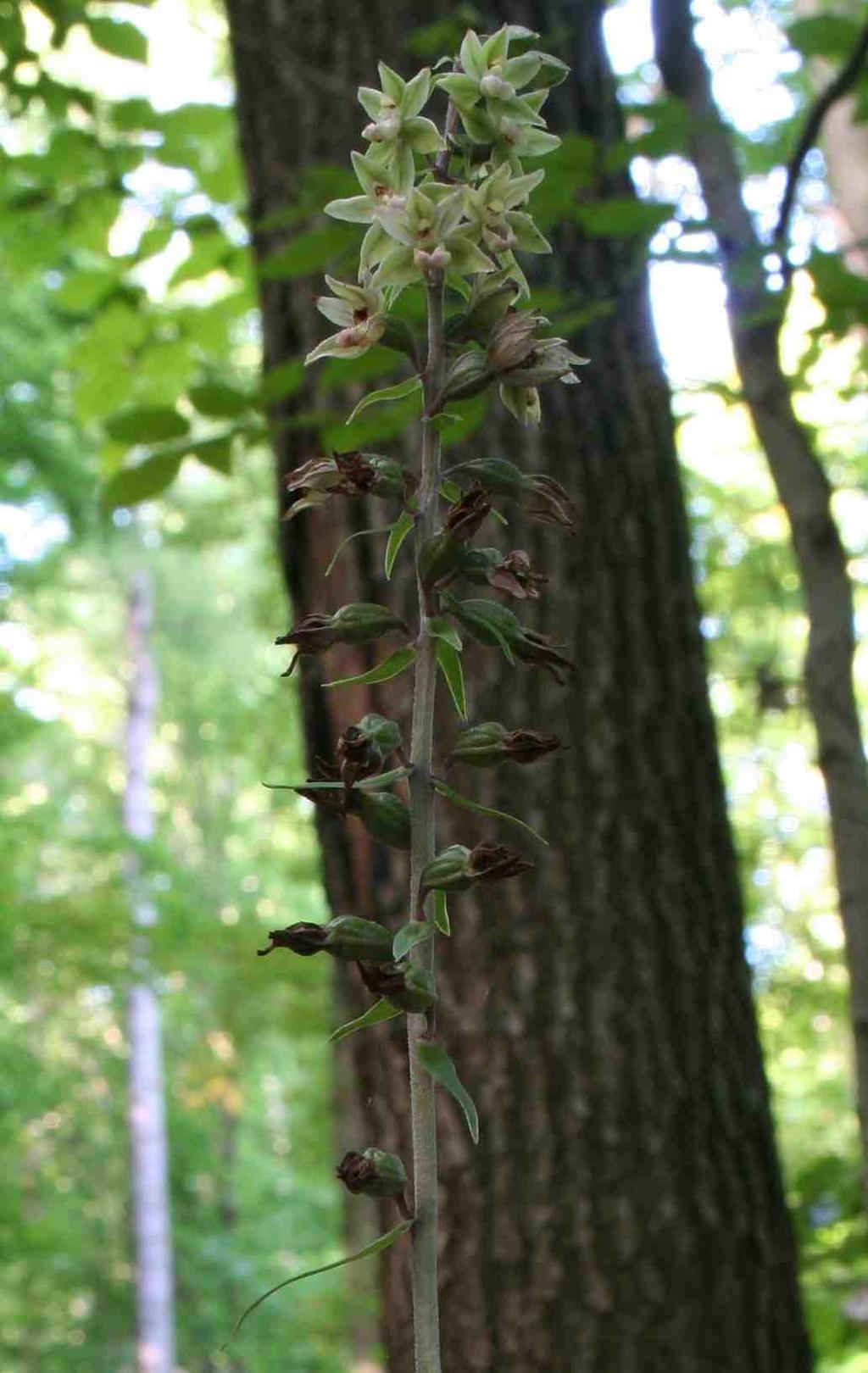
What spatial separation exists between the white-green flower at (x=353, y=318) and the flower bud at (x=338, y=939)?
0.25 m

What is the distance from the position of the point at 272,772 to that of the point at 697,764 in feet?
42.7

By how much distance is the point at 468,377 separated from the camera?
0.62 meters

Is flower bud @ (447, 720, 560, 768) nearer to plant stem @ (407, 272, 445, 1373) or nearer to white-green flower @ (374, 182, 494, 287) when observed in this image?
plant stem @ (407, 272, 445, 1373)

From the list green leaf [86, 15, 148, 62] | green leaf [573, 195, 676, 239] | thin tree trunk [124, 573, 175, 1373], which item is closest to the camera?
green leaf [573, 195, 676, 239]

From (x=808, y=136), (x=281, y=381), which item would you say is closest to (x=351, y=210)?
(x=281, y=381)

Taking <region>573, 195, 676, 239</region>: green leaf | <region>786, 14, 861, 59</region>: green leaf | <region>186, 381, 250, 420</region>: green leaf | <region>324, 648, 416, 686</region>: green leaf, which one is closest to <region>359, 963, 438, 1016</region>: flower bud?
<region>324, 648, 416, 686</region>: green leaf

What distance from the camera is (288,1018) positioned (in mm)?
11461

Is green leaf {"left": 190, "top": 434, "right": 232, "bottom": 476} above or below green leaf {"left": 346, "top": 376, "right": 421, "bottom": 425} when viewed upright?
above

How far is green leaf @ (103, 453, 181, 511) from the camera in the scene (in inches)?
87.4

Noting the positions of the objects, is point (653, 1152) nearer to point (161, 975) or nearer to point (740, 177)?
point (740, 177)

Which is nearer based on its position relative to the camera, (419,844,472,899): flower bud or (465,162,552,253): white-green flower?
(419,844,472,899): flower bud

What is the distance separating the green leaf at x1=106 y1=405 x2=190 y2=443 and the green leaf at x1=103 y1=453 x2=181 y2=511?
0.11 feet

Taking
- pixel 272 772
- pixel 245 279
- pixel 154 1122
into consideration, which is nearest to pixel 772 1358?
pixel 245 279

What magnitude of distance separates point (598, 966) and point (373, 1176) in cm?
196
